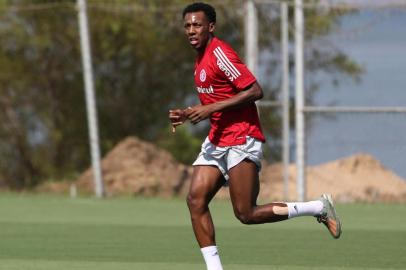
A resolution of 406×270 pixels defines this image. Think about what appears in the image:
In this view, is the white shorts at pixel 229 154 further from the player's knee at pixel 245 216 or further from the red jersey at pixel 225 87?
the player's knee at pixel 245 216

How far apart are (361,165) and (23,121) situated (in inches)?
270

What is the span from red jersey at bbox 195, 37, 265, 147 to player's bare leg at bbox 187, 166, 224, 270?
0.97 ft

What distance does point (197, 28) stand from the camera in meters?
11.2

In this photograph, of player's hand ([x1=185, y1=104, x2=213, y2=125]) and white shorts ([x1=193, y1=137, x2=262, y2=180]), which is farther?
white shorts ([x1=193, y1=137, x2=262, y2=180])

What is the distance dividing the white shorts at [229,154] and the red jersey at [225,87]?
0.04 meters

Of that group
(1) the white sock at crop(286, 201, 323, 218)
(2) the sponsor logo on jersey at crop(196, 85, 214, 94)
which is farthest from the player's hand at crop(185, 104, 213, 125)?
(1) the white sock at crop(286, 201, 323, 218)

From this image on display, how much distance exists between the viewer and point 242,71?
11062 mm

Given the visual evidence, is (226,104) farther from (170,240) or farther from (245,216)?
(170,240)

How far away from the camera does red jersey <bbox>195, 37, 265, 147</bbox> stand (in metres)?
11.1

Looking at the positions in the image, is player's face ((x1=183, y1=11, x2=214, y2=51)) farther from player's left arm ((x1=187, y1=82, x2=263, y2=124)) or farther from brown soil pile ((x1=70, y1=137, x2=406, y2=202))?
brown soil pile ((x1=70, y1=137, x2=406, y2=202))

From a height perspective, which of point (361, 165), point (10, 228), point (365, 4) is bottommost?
point (361, 165)

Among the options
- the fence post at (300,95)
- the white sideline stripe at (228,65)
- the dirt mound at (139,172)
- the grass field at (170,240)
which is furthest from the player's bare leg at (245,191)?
the dirt mound at (139,172)

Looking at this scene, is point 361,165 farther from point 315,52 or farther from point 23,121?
point 23,121

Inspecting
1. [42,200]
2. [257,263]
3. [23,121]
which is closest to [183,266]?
[257,263]
